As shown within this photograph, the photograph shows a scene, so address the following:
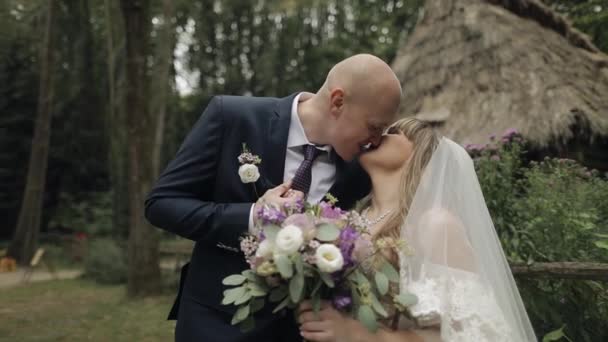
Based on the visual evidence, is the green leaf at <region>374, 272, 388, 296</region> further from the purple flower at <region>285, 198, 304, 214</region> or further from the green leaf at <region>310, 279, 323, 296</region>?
the purple flower at <region>285, 198, 304, 214</region>

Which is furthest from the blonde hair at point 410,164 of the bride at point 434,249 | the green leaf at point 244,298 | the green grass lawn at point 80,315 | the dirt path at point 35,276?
the dirt path at point 35,276

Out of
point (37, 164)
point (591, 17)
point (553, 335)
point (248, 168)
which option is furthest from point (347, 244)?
point (37, 164)

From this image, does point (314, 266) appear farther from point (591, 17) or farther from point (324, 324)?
point (591, 17)

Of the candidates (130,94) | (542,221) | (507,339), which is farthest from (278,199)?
(130,94)

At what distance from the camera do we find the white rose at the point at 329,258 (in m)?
1.85

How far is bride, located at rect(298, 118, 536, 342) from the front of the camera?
2113 mm

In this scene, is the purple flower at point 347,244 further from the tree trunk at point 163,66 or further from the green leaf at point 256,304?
the tree trunk at point 163,66

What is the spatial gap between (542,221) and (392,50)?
60.0ft

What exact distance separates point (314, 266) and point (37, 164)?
571 inches

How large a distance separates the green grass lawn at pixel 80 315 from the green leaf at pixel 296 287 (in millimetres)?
6065

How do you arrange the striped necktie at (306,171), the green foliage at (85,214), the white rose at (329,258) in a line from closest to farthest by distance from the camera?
1. the white rose at (329,258)
2. the striped necktie at (306,171)
3. the green foliage at (85,214)

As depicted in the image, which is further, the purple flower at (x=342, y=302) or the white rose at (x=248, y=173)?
the white rose at (x=248, y=173)

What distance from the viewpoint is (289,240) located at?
1.87 meters

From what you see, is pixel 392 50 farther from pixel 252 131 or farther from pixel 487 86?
pixel 252 131
